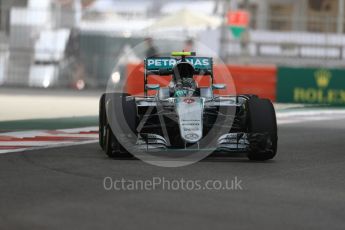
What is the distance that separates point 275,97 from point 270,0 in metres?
7.92

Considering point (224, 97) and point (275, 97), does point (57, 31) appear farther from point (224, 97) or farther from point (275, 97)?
point (224, 97)

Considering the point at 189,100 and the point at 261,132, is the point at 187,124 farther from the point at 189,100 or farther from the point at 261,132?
the point at 261,132

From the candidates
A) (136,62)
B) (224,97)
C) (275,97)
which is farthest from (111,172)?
Result: (136,62)

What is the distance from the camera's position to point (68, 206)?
673 cm

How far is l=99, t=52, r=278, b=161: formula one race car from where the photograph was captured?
980 centimetres

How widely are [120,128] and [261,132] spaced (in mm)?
1482

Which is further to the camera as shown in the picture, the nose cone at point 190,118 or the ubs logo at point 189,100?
the ubs logo at point 189,100

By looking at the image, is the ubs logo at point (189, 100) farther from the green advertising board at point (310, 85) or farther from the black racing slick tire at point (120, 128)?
the green advertising board at point (310, 85)

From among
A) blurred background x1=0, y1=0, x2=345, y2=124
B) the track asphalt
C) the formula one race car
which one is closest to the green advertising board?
blurred background x1=0, y1=0, x2=345, y2=124

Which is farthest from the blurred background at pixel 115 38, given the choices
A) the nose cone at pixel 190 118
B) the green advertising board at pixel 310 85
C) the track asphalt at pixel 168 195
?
the nose cone at pixel 190 118

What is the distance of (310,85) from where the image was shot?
934 inches

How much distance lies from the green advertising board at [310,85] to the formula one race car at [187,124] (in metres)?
13.4

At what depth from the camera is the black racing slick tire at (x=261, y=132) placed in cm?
978

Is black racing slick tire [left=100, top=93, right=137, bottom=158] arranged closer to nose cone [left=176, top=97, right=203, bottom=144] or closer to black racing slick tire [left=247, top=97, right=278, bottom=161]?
nose cone [left=176, top=97, right=203, bottom=144]
